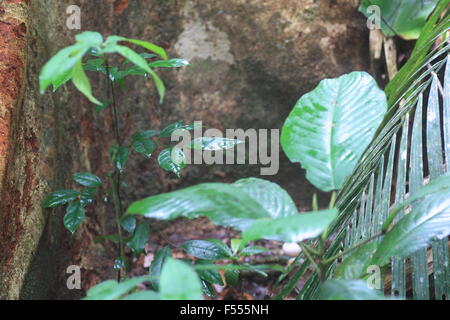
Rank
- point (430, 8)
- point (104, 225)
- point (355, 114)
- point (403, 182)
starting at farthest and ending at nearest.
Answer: point (430, 8)
point (104, 225)
point (403, 182)
point (355, 114)

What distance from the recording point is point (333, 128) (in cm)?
80

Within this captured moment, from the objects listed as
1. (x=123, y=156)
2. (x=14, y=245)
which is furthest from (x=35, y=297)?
(x=123, y=156)

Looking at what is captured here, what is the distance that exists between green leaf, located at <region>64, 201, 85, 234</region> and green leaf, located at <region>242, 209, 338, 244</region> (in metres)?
0.74

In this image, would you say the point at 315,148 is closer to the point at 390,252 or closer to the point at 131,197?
the point at 390,252

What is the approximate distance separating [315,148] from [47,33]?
3.65 feet

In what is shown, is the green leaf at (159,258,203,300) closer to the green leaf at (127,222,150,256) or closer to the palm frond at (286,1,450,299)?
the palm frond at (286,1,450,299)

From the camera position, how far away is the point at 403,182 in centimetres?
111

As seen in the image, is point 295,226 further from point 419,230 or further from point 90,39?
point 90,39

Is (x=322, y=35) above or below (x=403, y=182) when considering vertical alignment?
above

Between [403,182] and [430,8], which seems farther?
[430,8]

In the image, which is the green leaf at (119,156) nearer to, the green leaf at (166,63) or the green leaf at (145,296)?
the green leaf at (166,63)

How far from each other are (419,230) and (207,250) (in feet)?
1.99

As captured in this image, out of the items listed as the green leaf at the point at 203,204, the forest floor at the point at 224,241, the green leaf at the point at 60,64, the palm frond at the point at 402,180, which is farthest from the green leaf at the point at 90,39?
the forest floor at the point at 224,241

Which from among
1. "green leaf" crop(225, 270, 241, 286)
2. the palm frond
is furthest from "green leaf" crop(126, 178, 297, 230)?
"green leaf" crop(225, 270, 241, 286)
